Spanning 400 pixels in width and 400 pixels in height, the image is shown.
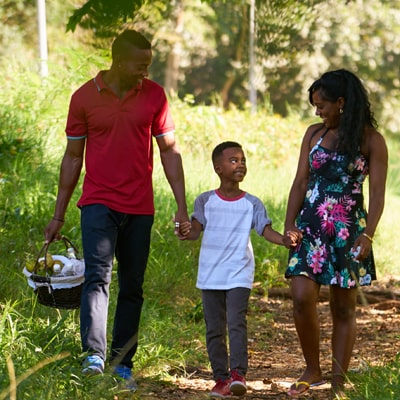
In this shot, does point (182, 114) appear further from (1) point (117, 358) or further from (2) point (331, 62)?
(2) point (331, 62)

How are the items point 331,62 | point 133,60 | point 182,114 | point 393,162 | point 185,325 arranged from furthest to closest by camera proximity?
point 331,62
point 393,162
point 182,114
point 185,325
point 133,60

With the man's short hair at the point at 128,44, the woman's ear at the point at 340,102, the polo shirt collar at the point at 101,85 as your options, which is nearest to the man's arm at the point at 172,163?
the polo shirt collar at the point at 101,85

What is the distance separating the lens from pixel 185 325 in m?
7.18

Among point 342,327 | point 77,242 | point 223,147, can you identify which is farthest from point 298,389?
point 77,242

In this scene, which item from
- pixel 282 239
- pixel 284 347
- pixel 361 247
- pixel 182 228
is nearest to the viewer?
pixel 361 247

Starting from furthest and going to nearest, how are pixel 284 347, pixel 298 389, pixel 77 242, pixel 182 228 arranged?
pixel 77 242 < pixel 284 347 < pixel 298 389 < pixel 182 228

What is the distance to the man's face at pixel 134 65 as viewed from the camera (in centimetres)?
513

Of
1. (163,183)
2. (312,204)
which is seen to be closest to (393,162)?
(163,183)

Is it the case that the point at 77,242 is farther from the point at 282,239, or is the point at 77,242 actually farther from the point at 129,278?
the point at 282,239

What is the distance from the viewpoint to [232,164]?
5.40 m

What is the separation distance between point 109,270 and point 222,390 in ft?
2.90

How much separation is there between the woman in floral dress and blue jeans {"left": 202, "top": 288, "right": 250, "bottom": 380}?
303 millimetres

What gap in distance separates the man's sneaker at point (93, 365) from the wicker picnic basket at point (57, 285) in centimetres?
50

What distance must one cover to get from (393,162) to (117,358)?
14.7 m
